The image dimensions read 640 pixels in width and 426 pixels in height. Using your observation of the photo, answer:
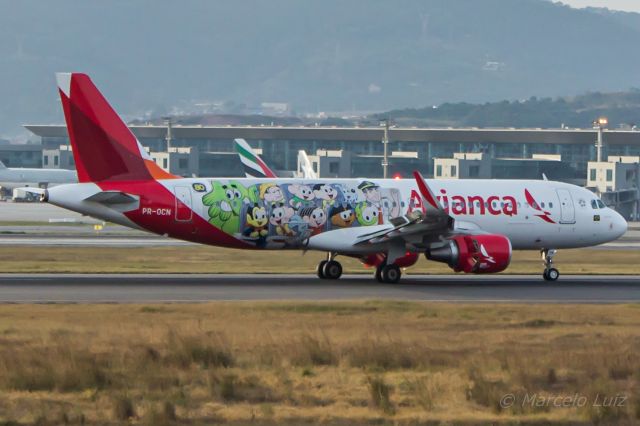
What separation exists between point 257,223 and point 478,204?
8.22m

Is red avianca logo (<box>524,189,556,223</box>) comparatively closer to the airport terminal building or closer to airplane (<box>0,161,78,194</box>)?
the airport terminal building

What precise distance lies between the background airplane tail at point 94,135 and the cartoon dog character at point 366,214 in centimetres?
781

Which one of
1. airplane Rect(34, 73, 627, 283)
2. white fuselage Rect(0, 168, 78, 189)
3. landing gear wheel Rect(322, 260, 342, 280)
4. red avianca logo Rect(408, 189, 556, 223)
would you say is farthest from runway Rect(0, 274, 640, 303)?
white fuselage Rect(0, 168, 78, 189)

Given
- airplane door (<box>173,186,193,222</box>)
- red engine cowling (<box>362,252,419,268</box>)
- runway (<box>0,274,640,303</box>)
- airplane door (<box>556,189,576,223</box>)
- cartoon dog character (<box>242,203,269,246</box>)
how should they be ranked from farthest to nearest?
airplane door (<box>556,189,576,223</box>)
red engine cowling (<box>362,252,419,268</box>)
cartoon dog character (<box>242,203,269,246</box>)
airplane door (<box>173,186,193,222</box>)
runway (<box>0,274,640,303</box>)

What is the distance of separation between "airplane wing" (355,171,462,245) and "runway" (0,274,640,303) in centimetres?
161

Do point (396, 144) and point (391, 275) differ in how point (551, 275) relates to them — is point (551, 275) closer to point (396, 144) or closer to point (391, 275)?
point (391, 275)

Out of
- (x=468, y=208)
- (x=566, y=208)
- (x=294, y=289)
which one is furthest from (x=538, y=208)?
(x=294, y=289)

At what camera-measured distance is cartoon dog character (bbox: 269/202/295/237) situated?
44438 millimetres

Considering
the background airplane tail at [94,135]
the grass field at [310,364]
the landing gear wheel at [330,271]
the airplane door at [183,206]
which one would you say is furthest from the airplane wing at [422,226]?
the background airplane tail at [94,135]

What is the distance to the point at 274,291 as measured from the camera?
4069cm

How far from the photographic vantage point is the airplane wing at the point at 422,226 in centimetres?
4241

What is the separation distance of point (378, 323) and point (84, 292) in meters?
10.9

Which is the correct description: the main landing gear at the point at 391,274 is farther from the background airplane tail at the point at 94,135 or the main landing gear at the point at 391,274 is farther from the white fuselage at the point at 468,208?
the background airplane tail at the point at 94,135

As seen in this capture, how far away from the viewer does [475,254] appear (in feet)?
140
